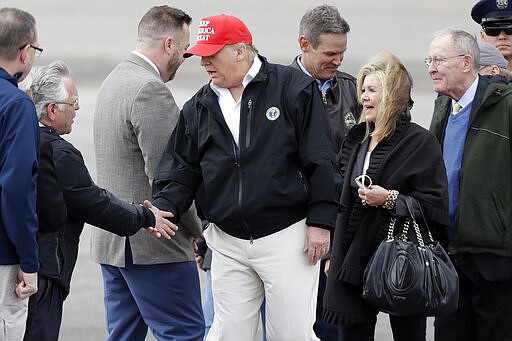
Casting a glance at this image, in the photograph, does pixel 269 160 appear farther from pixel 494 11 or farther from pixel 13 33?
pixel 494 11

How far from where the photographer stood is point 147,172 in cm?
464

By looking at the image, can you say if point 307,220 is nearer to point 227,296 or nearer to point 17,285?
point 227,296

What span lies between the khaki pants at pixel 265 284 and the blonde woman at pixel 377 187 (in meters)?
0.26

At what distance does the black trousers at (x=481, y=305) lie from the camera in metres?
4.57

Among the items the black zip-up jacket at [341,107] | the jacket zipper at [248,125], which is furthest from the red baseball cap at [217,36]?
the black zip-up jacket at [341,107]

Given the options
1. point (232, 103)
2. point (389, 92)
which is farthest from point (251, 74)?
point (389, 92)

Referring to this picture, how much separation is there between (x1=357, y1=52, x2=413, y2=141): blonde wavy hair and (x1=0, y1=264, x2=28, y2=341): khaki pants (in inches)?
60.2

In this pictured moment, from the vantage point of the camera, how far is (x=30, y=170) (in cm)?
366

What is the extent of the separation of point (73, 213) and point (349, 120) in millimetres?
1458

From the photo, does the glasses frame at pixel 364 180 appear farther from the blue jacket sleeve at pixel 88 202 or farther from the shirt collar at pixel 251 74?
the blue jacket sleeve at pixel 88 202

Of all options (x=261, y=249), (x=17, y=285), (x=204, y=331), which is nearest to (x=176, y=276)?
(x=204, y=331)

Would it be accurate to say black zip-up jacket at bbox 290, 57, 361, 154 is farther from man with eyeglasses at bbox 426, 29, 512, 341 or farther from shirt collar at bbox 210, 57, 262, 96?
shirt collar at bbox 210, 57, 262, 96

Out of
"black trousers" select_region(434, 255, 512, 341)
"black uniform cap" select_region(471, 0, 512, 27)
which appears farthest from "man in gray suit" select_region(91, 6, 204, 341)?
"black uniform cap" select_region(471, 0, 512, 27)

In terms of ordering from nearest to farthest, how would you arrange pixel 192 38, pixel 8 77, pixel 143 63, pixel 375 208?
1. pixel 8 77
2. pixel 375 208
3. pixel 143 63
4. pixel 192 38
